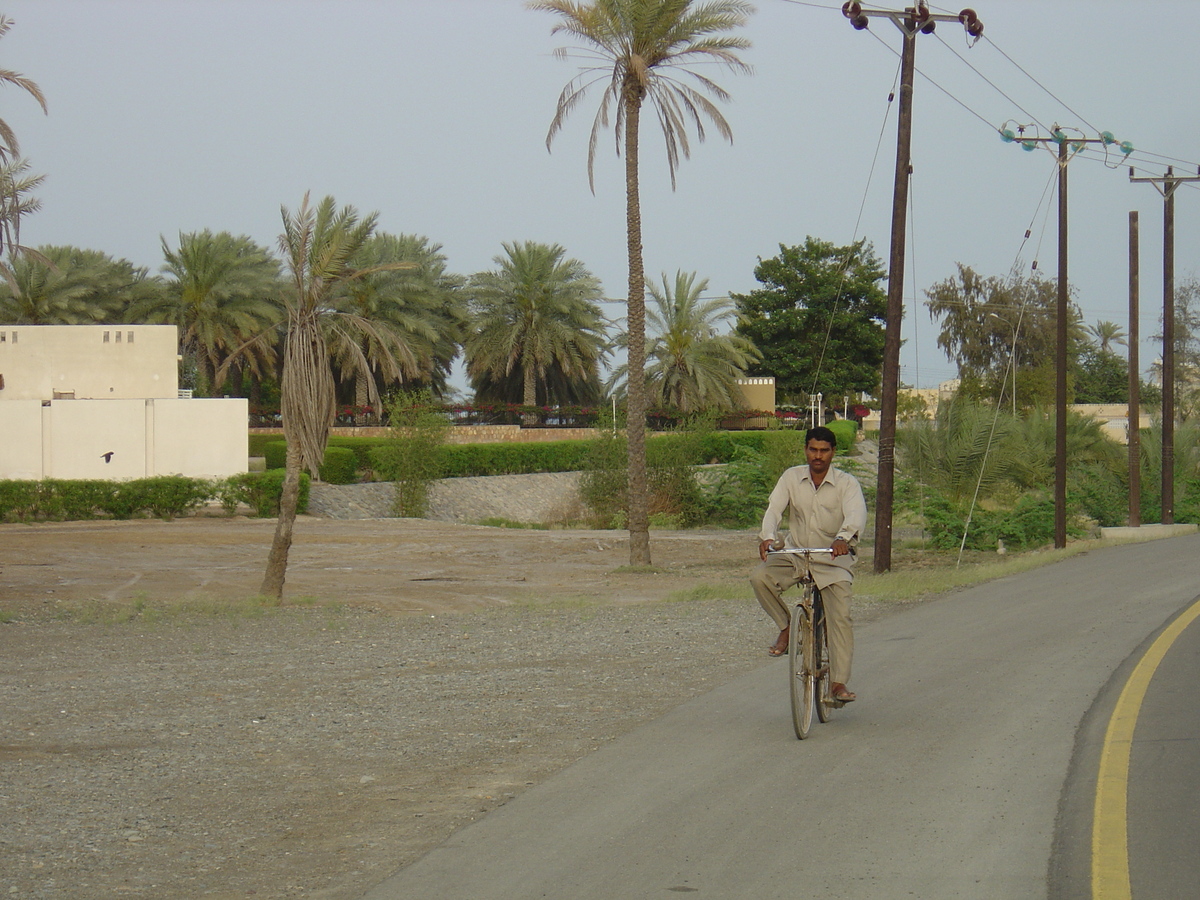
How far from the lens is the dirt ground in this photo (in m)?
5.73

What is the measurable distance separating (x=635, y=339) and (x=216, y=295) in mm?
35711

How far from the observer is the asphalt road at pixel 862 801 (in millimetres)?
5117

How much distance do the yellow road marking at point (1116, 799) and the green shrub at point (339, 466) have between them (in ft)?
117

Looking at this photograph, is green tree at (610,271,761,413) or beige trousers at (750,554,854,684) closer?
beige trousers at (750,554,854,684)

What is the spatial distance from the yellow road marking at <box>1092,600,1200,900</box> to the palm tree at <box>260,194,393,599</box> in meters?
11.1

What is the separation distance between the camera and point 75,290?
55.6m

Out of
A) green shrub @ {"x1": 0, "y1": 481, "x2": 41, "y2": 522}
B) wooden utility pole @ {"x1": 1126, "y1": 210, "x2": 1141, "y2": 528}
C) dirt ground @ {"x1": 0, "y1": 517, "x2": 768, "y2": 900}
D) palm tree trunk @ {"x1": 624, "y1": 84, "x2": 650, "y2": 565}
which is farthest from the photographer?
green shrub @ {"x1": 0, "y1": 481, "x2": 41, "y2": 522}

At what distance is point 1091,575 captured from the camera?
65.3ft

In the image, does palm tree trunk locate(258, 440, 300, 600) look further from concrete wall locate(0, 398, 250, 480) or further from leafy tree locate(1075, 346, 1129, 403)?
leafy tree locate(1075, 346, 1129, 403)

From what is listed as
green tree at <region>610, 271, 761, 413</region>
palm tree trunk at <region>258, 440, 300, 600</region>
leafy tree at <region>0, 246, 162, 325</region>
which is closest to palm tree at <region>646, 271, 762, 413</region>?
green tree at <region>610, 271, 761, 413</region>

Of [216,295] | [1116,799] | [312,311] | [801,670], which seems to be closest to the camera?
[1116,799]

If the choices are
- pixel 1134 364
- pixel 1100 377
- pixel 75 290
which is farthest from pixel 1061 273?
pixel 1100 377

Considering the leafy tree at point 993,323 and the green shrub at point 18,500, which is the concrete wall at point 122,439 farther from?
Result: the leafy tree at point 993,323

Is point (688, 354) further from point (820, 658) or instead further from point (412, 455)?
point (820, 658)
